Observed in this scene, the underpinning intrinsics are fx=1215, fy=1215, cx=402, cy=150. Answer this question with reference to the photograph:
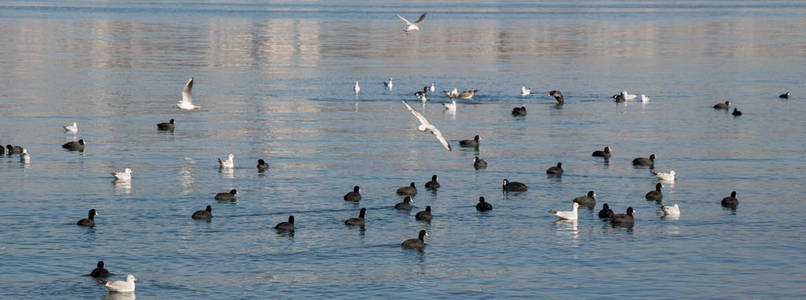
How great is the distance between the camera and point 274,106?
72.1 metres

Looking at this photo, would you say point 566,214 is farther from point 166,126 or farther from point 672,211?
point 166,126

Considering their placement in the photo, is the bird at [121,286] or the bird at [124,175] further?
the bird at [124,175]

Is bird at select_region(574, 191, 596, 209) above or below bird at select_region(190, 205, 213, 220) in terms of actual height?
above

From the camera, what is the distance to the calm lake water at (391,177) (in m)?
33.7

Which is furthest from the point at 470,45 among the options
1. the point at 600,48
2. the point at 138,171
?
the point at 138,171

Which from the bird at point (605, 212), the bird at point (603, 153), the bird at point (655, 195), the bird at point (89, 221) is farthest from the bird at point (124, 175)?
the bird at point (603, 153)

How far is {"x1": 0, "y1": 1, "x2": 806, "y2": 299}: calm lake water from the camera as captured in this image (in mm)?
33688

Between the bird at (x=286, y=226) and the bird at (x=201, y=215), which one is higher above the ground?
the bird at (x=201, y=215)

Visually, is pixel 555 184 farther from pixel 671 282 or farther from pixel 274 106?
pixel 274 106

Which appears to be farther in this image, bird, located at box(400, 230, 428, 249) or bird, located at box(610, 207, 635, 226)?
bird, located at box(610, 207, 635, 226)

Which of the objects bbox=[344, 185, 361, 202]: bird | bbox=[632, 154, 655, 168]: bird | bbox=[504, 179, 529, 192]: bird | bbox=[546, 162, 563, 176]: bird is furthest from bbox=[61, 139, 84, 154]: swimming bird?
bbox=[632, 154, 655, 168]: bird

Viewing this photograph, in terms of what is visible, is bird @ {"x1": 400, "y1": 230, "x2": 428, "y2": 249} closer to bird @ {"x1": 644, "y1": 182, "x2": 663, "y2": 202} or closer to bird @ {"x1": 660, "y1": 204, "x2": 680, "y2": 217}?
bird @ {"x1": 660, "y1": 204, "x2": 680, "y2": 217}

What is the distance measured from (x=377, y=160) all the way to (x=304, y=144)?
5617 mm

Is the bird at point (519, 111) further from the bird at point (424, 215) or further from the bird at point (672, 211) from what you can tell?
the bird at point (424, 215)
